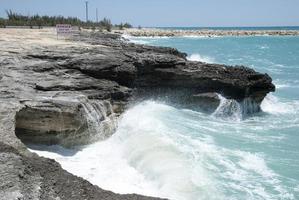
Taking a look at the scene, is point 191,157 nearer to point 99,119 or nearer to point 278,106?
point 99,119

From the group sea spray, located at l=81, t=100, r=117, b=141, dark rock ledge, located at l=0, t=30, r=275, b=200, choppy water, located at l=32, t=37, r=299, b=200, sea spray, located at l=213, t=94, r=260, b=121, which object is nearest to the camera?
dark rock ledge, located at l=0, t=30, r=275, b=200

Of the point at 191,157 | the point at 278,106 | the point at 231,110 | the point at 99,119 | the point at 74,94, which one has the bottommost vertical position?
the point at 278,106

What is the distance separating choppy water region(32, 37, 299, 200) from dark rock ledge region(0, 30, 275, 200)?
71 centimetres


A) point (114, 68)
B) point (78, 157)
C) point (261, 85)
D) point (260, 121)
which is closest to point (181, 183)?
point (78, 157)

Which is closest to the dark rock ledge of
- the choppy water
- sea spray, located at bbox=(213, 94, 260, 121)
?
sea spray, located at bbox=(213, 94, 260, 121)

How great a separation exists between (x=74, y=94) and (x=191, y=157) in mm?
3645

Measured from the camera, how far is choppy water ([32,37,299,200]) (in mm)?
8953

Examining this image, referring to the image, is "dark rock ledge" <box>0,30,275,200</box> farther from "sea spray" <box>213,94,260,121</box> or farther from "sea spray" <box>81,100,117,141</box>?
"sea spray" <box>213,94,260,121</box>

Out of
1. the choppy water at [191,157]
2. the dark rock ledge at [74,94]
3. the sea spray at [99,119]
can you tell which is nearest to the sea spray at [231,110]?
the dark rock ledge at [74,94]

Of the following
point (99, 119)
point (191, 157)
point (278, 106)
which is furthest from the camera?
point (278, 106)

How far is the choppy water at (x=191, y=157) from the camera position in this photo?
352 inches

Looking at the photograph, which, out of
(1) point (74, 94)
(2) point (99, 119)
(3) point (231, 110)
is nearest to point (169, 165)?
(2) point (99, 119)

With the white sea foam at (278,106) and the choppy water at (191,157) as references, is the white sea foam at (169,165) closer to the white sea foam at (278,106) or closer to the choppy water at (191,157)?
the choppy water at (191,157)

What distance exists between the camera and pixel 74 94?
40.0 feet
